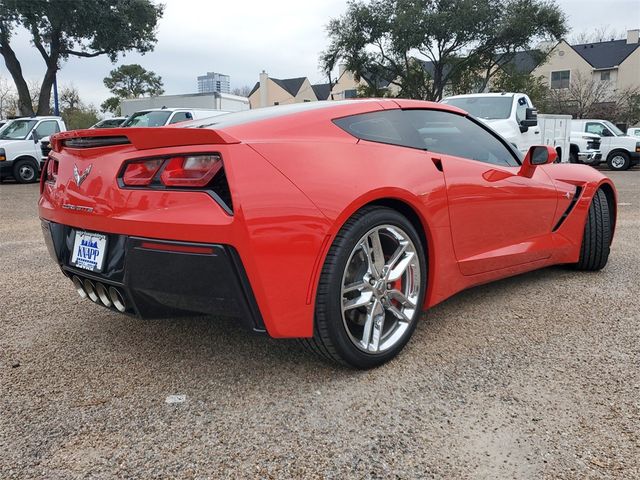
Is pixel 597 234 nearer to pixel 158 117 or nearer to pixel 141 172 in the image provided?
pixel 141 172

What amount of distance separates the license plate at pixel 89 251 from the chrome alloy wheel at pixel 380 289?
1.01 metres

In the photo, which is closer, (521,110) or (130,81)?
(521,110)

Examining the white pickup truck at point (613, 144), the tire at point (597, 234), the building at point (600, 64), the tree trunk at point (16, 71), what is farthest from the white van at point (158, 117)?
the building at point (600, 64)

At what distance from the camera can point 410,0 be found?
24.0 metres

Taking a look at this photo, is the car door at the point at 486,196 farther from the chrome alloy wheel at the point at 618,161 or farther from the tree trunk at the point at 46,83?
the tree trunk at the point at 46,83

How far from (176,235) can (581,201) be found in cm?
300

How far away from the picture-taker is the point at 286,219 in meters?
2.07

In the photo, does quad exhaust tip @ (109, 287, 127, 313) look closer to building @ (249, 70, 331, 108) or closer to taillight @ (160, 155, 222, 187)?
taillight @ (160, 155, 222, 187)

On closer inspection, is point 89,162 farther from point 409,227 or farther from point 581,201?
point 581,201

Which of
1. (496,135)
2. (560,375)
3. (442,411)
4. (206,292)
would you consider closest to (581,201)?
(496,135)

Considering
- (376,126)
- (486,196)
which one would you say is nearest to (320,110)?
(376,126)

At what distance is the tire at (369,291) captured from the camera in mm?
2217

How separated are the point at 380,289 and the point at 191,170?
38.7 inches

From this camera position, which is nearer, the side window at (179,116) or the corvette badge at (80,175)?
the corvette badge at (80,175)
